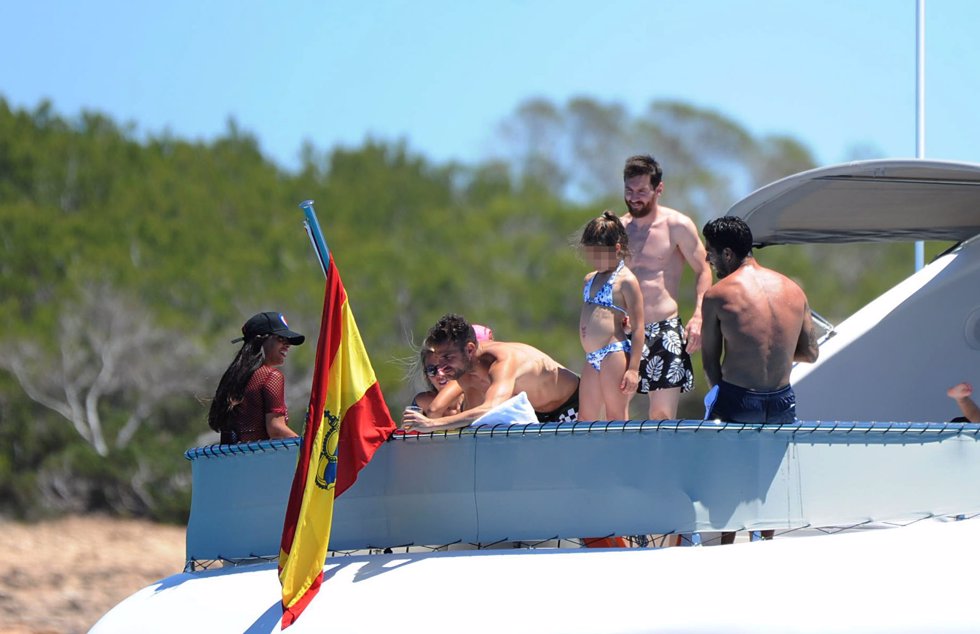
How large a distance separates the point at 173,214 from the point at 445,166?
7166 mm

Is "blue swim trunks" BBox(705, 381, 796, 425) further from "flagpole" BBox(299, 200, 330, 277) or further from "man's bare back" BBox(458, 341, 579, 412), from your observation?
"flagpole" BBox(299, 200, 330, 277)

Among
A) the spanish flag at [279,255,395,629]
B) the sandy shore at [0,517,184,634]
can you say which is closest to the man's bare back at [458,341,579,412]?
the spanish flag at [279,255,395,629]

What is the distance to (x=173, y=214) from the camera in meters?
27.8

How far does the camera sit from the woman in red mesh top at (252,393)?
614 cm

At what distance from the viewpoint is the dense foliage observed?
23.3 m

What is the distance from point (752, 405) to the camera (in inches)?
215

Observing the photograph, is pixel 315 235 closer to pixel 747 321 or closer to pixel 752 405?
pixel 747 321

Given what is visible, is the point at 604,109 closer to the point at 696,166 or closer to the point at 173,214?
the point at 696,166

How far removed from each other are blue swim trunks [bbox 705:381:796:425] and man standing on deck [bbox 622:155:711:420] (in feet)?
3.42

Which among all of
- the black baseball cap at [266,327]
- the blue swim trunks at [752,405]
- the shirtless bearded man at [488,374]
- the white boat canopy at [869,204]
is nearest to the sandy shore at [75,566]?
the black baseball cap at [266,327]

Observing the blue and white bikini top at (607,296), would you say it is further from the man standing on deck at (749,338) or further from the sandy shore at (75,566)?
the sandy shore at (75,566)

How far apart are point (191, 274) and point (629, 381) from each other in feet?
67.4

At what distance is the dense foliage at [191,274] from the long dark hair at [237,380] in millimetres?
14517

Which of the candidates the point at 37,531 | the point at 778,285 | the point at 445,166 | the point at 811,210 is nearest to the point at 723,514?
the point at 778,285
